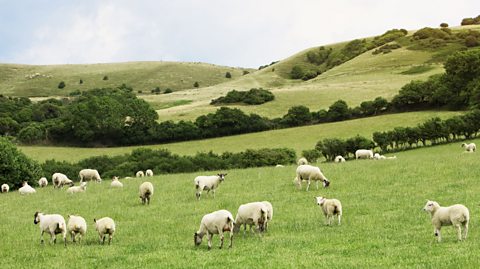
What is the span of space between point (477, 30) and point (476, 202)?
6745 inches

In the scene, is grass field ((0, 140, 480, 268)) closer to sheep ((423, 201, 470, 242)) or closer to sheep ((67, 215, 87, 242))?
sheep ((423, 201, 470, 242))

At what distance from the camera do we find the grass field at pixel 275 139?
83.2 m

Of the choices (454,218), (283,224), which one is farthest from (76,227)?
(454,218)

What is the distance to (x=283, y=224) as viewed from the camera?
21.6m

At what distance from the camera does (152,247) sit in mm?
18969

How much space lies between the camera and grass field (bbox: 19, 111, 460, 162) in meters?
83.2

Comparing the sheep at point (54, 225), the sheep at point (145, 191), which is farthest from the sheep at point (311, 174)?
the sheep at point (54, 225)

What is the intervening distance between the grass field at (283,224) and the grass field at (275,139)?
44633 millimetres

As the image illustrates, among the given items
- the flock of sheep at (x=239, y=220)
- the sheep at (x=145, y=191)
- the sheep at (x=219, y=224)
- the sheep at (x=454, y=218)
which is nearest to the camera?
the sheep at (x=454, y=218)

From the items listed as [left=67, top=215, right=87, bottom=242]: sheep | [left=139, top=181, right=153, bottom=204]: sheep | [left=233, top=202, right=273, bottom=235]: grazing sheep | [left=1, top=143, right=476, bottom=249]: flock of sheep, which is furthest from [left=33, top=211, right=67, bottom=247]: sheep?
[left=139, top=181, right=153, bottom=204]: sheep

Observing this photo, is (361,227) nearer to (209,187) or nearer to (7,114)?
(209,187)

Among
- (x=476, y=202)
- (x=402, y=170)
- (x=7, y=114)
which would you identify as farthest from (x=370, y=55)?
(x=476, y=202)

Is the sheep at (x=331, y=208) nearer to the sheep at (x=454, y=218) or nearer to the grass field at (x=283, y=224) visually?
the grass field at (x=283, y=224)

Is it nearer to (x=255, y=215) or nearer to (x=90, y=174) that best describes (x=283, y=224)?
(x=255, y=215)
